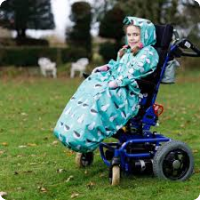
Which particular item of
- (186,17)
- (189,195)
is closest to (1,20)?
(186,17)

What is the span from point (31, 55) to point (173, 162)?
16.7m

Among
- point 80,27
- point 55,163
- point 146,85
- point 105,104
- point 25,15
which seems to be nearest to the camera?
point 105,104

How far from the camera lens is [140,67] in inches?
195

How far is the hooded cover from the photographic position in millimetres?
4609

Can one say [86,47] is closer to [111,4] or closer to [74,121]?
[111,4]

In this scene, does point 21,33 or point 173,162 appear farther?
point 21,33

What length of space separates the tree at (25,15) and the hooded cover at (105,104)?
54.6 feet

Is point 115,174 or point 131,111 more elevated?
point 131,111

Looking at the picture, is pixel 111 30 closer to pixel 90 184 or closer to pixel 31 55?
pixel 31 55

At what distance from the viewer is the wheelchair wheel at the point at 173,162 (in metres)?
4.90

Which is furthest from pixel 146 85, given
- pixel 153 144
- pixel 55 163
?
pixel 55 163

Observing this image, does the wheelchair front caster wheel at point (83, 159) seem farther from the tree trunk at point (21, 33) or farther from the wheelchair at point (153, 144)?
the tree trunk at point (21, 33)

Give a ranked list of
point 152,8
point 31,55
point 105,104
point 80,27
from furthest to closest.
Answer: point 80,27
point 31,55
point 152,8
point 105,104

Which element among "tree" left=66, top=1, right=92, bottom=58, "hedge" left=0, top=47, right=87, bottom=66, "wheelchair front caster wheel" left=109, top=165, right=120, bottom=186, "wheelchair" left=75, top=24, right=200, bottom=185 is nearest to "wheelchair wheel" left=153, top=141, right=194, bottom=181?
"wheelchair" left=75, top=24, right=200, bottom=185
